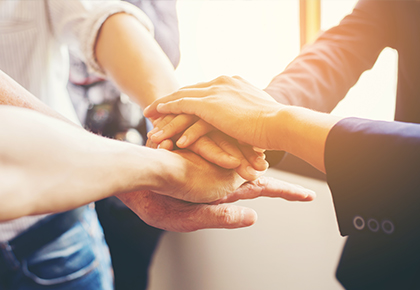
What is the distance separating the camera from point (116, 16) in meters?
0.83

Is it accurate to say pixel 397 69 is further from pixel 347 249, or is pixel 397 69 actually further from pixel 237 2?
pixel 237 2

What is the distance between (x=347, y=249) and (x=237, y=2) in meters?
1.17

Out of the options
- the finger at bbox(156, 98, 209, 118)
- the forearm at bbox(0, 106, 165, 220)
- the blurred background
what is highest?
the forearm at bbox(0, 106, 165, 220)

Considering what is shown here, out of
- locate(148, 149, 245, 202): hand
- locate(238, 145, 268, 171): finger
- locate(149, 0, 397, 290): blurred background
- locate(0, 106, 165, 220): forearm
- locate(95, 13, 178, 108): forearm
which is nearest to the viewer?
locate(0, 106, 165, 220): forearm

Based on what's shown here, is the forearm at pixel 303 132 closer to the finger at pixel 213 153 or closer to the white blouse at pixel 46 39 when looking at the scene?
A: the finger at pixel 213 153

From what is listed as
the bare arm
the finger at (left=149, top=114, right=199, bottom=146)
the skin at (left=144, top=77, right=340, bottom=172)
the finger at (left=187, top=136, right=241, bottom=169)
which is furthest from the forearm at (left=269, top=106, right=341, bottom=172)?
the bare arm

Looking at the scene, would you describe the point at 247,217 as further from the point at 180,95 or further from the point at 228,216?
the point at 180,95

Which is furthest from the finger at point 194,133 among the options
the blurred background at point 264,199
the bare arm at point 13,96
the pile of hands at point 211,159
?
the blurred background at point 264,199

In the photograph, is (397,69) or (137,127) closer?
(397,69)

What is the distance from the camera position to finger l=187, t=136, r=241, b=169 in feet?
2.21

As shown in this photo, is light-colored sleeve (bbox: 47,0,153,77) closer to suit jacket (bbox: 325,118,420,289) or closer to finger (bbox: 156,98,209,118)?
finger (bbox: 156,98,209,118)

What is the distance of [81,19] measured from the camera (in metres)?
0.79

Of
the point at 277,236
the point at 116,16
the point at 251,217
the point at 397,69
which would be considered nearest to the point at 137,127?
the point at 116,16

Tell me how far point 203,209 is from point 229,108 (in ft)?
0.77
